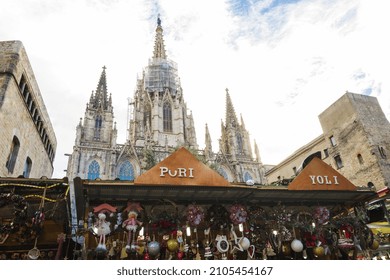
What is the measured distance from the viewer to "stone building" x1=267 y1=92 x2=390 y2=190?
20.0 m

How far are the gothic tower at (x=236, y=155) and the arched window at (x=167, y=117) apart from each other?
1082 cm

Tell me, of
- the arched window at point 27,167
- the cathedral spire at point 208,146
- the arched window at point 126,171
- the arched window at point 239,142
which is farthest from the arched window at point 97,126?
the arched window at point 27,167

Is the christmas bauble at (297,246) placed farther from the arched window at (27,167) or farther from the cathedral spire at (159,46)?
the cathedral spire at (159,46)

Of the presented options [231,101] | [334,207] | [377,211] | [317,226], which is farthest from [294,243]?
[231,101]

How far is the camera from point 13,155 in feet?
37.2

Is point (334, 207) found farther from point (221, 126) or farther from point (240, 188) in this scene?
point (221, 126)

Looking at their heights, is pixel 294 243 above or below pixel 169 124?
below

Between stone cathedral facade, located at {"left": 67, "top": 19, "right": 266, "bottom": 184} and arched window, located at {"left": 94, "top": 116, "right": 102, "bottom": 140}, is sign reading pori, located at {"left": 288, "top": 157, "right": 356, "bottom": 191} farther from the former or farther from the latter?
arched window, located at {"left": 94, "top": 116, "right": 102, "bottom": 140}

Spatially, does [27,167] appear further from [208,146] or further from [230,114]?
[230,114]

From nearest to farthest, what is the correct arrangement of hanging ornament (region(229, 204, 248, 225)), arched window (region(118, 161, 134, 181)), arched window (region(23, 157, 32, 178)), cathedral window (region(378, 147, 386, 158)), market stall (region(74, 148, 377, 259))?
market stall (region(74, 148, 377, 259)) → hanging ornament (region(229, 204, 248, 225)) → arched window (region(23, 157, 32, 178)) → cathedral window (region(378, 147, 386, 158)) → arched window (region(118, 161, 134, 181))

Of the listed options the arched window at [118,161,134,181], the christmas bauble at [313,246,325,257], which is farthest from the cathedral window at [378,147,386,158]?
the arched window at [118,161,134,181]

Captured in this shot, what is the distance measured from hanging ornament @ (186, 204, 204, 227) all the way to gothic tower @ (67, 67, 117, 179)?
101 ft

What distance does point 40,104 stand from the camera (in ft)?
45.6

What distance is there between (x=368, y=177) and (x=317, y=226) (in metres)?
15.7
